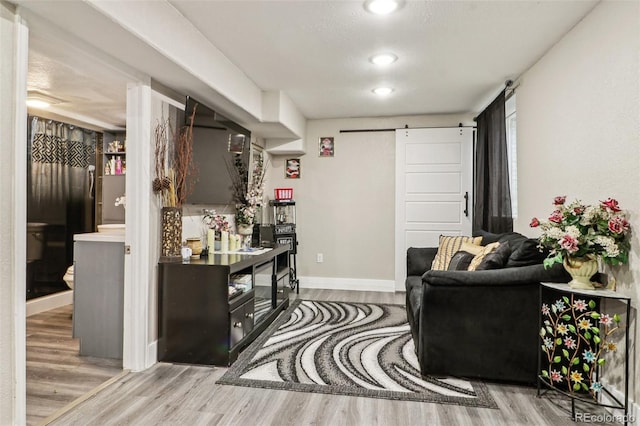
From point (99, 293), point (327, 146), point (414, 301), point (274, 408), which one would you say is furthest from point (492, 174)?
point (99, 293)

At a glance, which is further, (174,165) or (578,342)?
(174,165)

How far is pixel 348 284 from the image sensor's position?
17.2 ft

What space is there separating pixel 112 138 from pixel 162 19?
11.0 ft

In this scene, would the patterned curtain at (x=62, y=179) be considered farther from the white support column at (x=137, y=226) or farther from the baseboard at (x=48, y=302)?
the white support column at (x=137, y=226)

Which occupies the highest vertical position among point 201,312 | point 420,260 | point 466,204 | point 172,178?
point 172,178

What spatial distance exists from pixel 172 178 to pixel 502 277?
7.92 ft

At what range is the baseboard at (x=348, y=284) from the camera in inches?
202

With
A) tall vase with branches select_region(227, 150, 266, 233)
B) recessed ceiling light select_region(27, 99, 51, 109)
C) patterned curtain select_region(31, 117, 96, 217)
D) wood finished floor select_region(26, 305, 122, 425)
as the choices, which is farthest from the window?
patterned curtain select_region(31, 117, 96, 217)

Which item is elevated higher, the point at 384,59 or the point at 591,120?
the point at 384,59

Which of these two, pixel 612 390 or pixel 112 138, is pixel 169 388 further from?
pixel 112 138

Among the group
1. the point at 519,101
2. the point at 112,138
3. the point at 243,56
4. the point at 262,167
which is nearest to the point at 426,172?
the point at 519,101

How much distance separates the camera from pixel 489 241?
3361mm

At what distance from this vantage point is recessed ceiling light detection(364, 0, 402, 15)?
88.2 inches

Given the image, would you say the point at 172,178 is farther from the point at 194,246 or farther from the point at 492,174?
the point at 492,174
